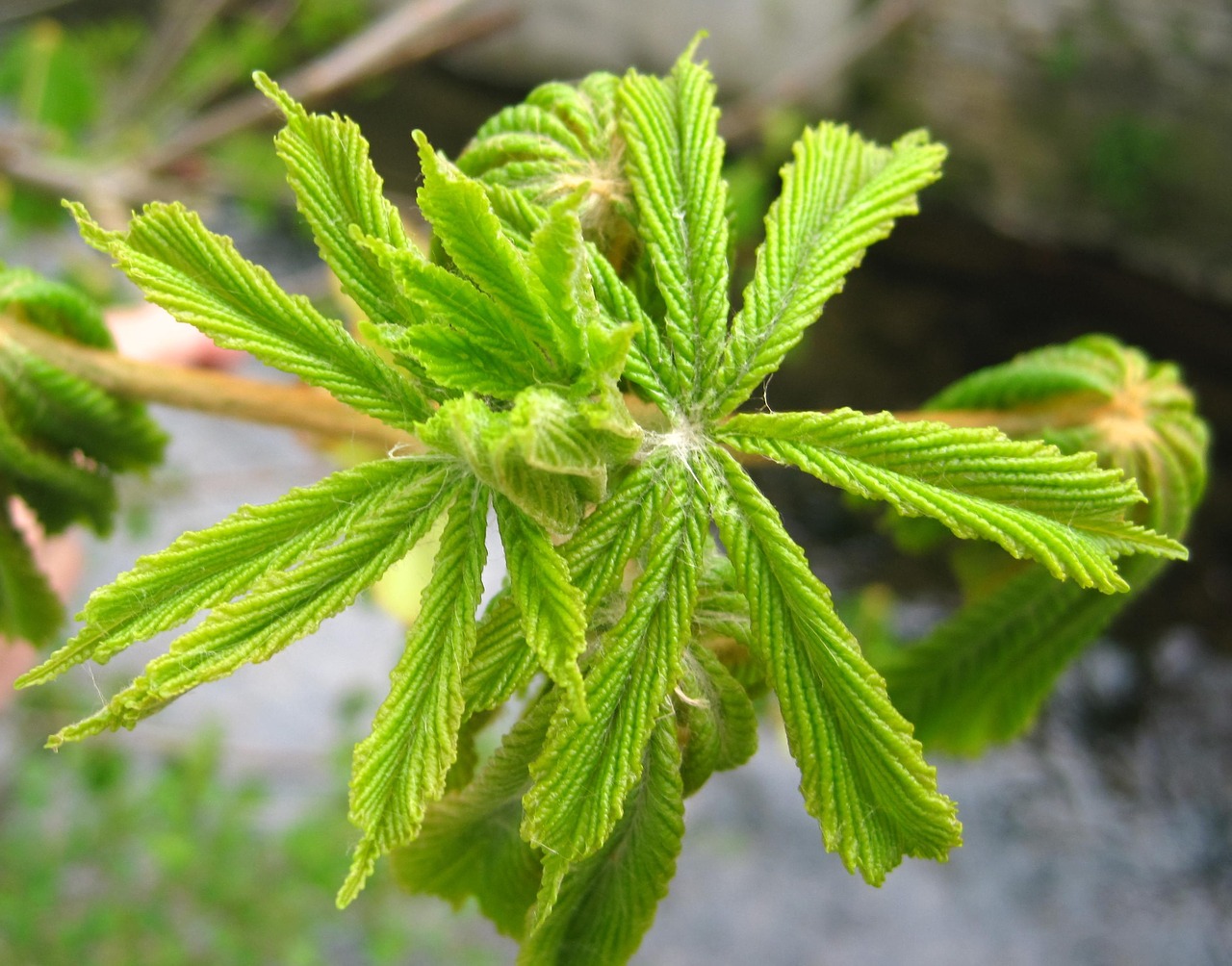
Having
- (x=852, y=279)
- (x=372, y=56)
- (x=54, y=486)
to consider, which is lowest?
(x=54, y=486)

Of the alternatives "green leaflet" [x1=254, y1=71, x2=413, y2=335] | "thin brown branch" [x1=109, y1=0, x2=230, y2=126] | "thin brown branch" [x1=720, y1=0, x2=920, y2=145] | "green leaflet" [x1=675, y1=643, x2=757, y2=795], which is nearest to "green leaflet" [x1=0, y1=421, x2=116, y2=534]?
"green leaflet" [x1=254, y1=71, x2=413, y2=335]

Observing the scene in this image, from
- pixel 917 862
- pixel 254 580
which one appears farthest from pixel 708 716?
pixel 917 862

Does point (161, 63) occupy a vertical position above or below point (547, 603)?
above

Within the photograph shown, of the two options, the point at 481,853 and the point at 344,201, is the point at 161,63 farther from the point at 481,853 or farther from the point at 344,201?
the point at 481,853

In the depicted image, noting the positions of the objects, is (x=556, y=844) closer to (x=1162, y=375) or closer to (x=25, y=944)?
(x=1162, y=375)

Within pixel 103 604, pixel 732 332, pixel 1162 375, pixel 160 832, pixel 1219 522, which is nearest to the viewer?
pixel 103 604

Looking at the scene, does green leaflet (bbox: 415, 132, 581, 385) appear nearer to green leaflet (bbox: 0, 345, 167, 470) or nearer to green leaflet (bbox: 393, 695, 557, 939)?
green leaflet (bbox: 393, 695, 557, 939)

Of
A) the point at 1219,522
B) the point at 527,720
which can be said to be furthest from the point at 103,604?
the point at 1219,522
